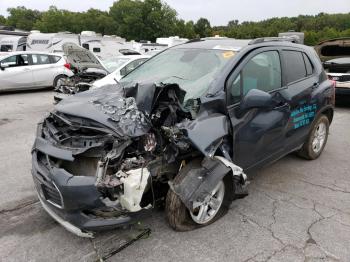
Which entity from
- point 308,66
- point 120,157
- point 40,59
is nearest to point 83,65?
point 40,59

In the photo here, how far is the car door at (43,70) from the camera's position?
1241cm

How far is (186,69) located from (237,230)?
1.87 metres

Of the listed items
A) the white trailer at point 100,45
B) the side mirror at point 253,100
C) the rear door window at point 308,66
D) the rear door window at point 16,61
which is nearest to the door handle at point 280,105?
the side mirror at point 253,100

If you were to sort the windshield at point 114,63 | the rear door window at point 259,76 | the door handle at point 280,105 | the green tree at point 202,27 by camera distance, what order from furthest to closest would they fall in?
the green tree at point 202,27, the windshield at point 114,63, the door handle at point 280,105, the rear door window at point 259,76

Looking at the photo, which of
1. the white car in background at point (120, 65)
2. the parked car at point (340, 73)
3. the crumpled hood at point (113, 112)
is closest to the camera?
the crumpled hood at point (113, 112)

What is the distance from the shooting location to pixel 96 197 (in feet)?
8.93

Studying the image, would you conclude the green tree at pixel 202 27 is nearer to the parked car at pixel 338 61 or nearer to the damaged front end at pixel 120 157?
the parked car at pixel 338 61

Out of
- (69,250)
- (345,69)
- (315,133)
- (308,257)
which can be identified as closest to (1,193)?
(69,250)

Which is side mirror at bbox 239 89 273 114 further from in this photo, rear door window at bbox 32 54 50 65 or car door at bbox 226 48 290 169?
rear door window at bbox 32 54 50 65

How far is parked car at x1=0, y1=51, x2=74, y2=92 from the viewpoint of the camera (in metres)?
11.8

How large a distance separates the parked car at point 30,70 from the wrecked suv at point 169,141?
362 inches

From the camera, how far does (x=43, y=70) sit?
495 inches

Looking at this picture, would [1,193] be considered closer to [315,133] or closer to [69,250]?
[69,250]

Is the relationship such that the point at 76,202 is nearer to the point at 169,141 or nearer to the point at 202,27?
the point at 169,141
